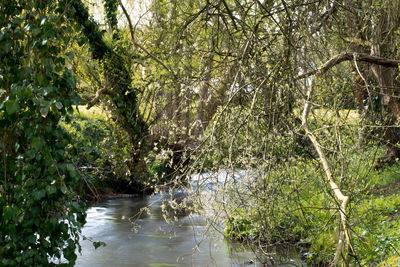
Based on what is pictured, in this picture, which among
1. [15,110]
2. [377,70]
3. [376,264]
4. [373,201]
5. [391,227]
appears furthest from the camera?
[377,70]

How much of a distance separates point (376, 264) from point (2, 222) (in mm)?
4122

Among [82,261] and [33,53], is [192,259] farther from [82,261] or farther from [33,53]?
[33,53]

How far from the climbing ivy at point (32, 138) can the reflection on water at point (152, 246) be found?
5.70 feet

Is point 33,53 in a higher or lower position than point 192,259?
higher

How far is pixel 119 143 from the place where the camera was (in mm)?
11883

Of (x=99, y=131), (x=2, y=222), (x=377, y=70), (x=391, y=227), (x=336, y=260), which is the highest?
(x=377, y=70)

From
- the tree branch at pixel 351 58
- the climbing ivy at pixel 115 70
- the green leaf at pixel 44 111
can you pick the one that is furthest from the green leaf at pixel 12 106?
the climbing ivy at pixel 115 70

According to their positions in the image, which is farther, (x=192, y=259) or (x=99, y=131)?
(x=99, y=131)

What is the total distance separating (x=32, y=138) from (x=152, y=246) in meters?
4.91

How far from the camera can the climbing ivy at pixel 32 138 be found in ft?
11.5

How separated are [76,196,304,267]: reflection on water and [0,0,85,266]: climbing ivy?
5.70 feet

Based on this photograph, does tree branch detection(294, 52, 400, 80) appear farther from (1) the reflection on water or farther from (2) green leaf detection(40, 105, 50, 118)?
(2) green leaf detection(40, 105, 50, 118)

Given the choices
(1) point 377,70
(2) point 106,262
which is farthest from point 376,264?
(1) point 377,70

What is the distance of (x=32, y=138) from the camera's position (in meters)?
3.50
